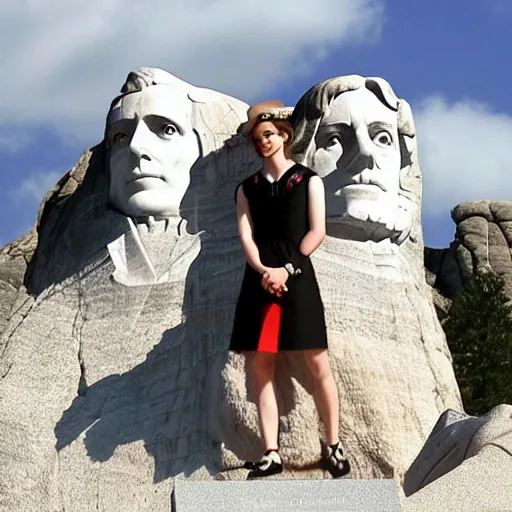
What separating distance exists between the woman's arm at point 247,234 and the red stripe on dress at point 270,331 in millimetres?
233

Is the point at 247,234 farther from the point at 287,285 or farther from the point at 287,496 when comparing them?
the point at 287,496

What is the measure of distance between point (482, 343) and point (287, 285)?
43.4 feet

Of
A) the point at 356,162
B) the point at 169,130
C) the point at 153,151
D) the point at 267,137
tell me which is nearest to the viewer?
the point at 267,137

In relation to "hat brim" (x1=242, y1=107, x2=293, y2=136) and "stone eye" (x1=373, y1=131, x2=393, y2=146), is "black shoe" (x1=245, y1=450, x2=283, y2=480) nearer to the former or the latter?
"hat brim" (x1=242, y1=107, x2=293, y2=136)

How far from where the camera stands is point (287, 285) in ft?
28.0

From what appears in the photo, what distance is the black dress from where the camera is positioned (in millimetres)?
8539

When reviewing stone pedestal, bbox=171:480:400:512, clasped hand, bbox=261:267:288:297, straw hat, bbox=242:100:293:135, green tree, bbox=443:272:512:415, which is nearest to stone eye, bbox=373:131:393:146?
straw hat, bbox=242:100:293:135

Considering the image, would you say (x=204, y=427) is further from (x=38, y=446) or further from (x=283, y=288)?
(x=283, y=288)

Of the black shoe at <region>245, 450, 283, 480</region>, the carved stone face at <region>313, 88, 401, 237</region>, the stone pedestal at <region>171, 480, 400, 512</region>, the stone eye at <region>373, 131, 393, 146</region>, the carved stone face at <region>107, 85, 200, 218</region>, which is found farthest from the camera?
the carved stone face at <region>107, 85, 200, 218</region>

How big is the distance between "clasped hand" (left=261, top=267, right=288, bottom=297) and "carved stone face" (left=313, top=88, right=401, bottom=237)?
299 cm

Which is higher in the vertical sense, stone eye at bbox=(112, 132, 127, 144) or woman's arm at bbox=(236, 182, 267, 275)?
stone eye at bbox=(112, 132, 127, 144)

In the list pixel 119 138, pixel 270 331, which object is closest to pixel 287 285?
pixel 270 331

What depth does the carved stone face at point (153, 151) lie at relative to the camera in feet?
39.5

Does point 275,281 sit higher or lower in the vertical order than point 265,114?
lower
